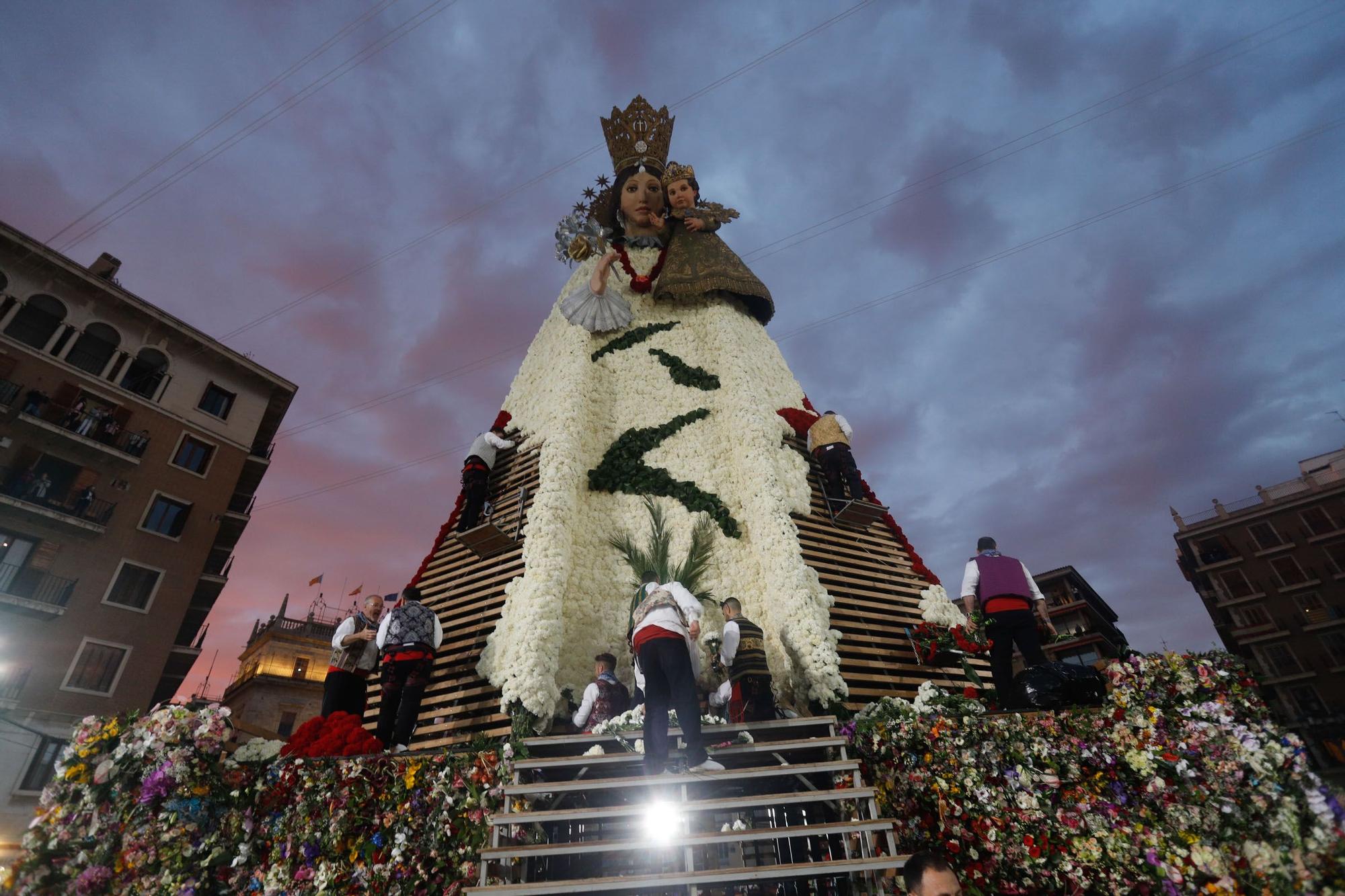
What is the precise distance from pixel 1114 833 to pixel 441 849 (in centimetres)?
541

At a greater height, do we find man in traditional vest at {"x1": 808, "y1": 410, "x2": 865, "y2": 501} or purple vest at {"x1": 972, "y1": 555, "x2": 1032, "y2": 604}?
man in traditional vest at {"x1": 808, "y1": 410, "x2": 865, "y2": 501}

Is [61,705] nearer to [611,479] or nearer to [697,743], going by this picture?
[611,479]

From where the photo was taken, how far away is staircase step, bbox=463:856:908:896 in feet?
13.1

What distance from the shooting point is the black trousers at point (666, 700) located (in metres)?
5.07

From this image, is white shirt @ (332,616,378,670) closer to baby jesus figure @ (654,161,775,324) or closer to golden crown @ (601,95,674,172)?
baby jesus figure @ (654,161,775,324)

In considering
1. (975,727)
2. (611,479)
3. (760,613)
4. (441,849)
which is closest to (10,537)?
(611,479)

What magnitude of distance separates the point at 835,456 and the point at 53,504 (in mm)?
21994

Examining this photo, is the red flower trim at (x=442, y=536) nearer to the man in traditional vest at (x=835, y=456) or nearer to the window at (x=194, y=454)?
the man in traditional vest at (x=835, y=456)

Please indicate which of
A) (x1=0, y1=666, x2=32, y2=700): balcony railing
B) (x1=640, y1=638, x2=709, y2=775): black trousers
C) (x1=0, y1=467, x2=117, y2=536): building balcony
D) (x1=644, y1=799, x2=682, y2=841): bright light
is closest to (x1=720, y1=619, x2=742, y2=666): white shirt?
(x1=640, y1=638, x2=709, y2=775): black trousers

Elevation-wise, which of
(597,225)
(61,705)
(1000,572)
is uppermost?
(597,225)

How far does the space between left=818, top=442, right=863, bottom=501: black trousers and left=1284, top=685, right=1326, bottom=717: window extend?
108 ft

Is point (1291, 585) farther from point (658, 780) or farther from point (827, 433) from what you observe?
point (658, 780)

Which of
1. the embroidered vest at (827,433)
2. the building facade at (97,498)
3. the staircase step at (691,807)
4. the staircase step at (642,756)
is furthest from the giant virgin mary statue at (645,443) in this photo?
the building facade at (97,498)

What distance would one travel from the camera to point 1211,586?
32719 mm
